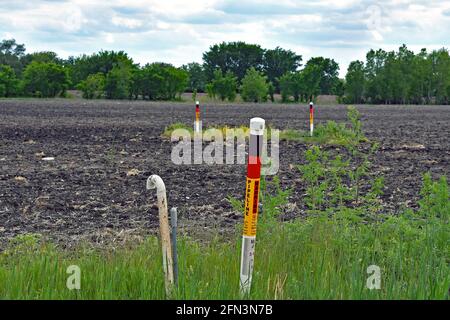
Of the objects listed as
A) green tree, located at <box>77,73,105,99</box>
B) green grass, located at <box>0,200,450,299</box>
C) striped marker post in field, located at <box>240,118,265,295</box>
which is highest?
striped marker post in field, located at <box>240,118,265,295</box>

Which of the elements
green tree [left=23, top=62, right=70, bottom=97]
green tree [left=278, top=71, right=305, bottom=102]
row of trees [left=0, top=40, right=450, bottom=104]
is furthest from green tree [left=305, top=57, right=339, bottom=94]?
green tree [left=23, top=62, right=70, bottom=97]

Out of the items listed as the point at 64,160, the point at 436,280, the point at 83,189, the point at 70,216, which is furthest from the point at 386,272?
the point at 64,160

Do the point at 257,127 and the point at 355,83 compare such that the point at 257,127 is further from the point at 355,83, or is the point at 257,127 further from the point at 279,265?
the point at 355,83

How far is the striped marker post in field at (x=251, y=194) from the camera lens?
5.36 m

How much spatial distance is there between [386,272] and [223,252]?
1474 millimetres

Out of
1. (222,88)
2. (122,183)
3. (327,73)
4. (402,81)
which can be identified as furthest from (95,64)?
(122,183)

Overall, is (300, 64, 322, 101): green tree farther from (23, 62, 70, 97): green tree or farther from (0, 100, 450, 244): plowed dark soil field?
(0, 100, 450, 244): plowed dark soil field

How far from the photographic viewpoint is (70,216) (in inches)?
402

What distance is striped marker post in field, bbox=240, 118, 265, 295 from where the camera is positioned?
17.6 ft

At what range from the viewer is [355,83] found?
111 m

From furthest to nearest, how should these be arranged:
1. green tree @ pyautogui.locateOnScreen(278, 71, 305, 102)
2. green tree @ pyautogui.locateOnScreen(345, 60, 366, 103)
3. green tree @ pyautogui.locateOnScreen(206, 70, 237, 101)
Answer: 1. green tree @ pyautogui.locateOnScreen(278, 71, 305, 102)
2. green tree @ pyautogui.locateOnScreen(345, 60, 366, 103)
3. green tree @ pyautogui.locateOnScreen(206, 70, 237, 101)

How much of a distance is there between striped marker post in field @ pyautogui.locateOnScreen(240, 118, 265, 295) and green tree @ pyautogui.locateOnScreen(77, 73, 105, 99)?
337 ft
